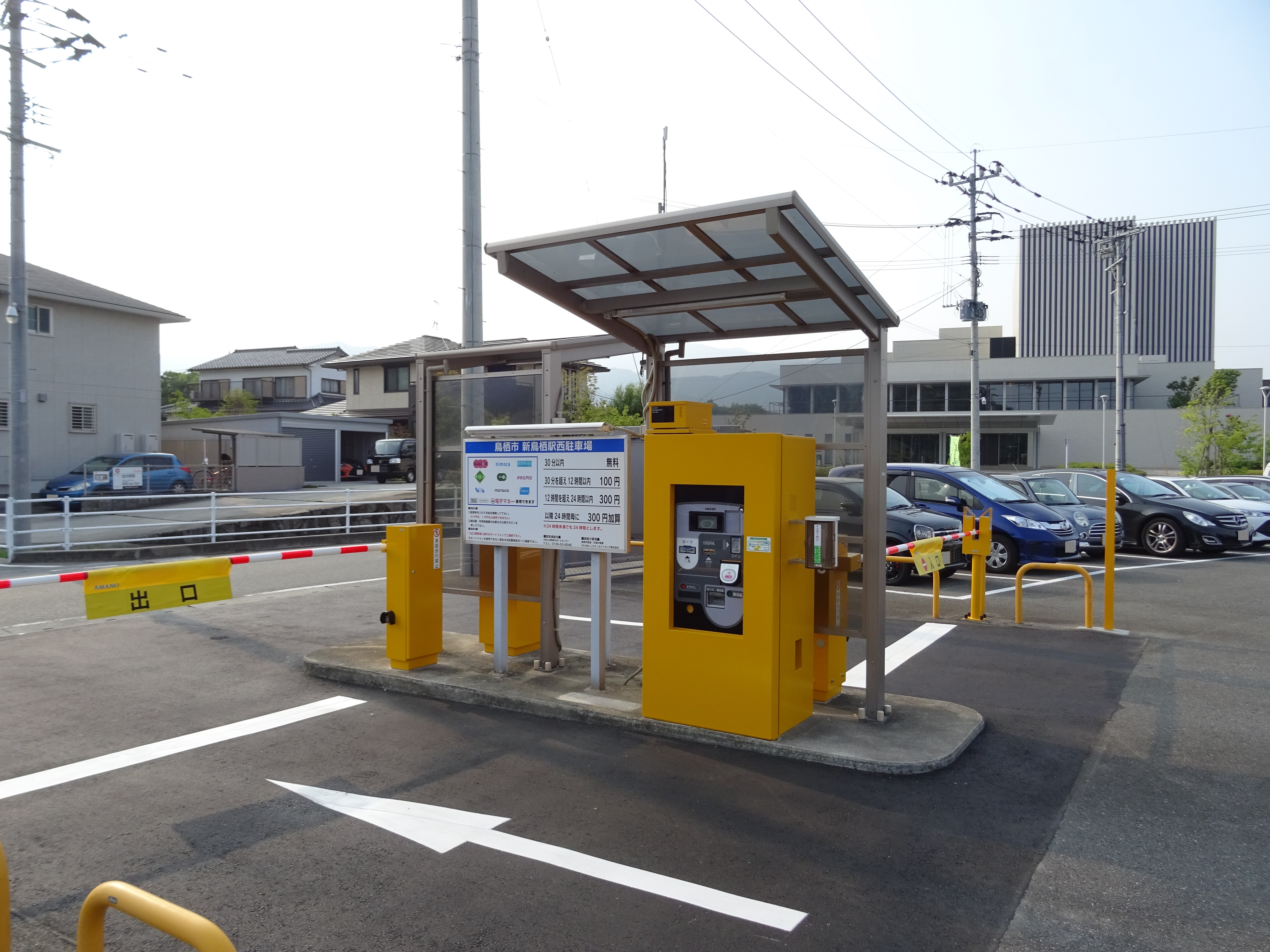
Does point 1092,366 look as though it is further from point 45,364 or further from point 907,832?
point 907,832

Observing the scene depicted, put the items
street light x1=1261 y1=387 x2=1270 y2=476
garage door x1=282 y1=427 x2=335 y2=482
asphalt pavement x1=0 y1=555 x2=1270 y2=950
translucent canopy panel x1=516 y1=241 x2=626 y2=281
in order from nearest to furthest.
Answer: asphalt pavement x1=0 y1=555 x2=1270 y2=950 → translucent canopy panel x1=516 y1=241 x2=626 y2=281 → street light x1=1261 y1=387 x2=1270 y2=476 → garage door x1=282 y1=427 x2=335 y2=482

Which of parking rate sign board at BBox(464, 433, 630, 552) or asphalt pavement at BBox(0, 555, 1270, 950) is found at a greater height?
parking rate sign board at BBox(464, 433, 630, 552)

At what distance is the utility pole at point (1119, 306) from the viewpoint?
32312mm

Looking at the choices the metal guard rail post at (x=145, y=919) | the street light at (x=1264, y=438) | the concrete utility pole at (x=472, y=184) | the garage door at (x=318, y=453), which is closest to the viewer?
the metal guard rail post at (x=145, y=919)

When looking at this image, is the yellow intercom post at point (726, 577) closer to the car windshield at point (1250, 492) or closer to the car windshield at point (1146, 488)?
the car windshield at point (1146, 488)

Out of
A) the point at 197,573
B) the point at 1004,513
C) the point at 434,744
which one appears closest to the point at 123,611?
the point at 197,573

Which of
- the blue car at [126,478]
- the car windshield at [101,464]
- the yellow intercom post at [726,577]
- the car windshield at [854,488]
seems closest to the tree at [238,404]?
the blue car at [126,478]

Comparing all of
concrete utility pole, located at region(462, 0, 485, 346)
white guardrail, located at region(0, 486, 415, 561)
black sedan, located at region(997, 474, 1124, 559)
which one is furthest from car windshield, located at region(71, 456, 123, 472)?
black sedan, located at region(997, 474, 1124, 559)

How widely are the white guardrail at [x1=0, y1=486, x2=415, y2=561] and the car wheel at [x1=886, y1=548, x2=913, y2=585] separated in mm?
7848

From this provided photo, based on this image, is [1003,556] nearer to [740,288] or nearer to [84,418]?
[740,288]

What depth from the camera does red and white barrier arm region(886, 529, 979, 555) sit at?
9211mm

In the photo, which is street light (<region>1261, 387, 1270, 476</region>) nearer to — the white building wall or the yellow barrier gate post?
the yellow barrier gate post

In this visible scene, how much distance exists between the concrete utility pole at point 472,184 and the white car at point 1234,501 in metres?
13.8

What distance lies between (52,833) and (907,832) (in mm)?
4149
